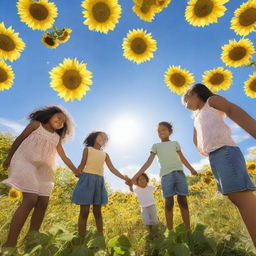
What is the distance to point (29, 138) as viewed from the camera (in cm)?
312

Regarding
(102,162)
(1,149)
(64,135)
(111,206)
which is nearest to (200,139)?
(102,162)

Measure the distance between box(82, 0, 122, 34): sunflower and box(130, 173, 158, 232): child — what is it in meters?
2.89

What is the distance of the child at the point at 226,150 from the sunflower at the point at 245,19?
2.40 meters

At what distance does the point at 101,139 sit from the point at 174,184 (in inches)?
53.7

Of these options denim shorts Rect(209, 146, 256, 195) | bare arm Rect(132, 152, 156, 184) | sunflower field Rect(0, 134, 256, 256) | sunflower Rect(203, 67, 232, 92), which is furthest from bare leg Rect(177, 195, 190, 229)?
sunflower Rect(203, 67, 232, 92)

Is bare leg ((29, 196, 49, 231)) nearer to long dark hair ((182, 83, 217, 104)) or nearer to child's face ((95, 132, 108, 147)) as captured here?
child's face ((95, 132, 108, 147))

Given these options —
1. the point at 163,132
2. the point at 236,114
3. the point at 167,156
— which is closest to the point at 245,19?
the point at 163,132

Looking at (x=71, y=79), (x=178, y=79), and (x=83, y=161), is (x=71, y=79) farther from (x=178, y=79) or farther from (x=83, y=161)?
(x=178, y=79)

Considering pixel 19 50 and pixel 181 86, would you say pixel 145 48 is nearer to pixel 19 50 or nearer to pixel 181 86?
pixel 181 86

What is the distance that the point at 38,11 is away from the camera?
4008mm

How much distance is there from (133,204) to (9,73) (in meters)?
3.95

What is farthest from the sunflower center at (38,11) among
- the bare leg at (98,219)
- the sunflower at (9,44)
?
the bare leg at (98,219)

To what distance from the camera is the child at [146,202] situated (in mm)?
4515

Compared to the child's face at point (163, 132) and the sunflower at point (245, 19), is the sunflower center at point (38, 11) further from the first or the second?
the sunflower at point (245, 19)
